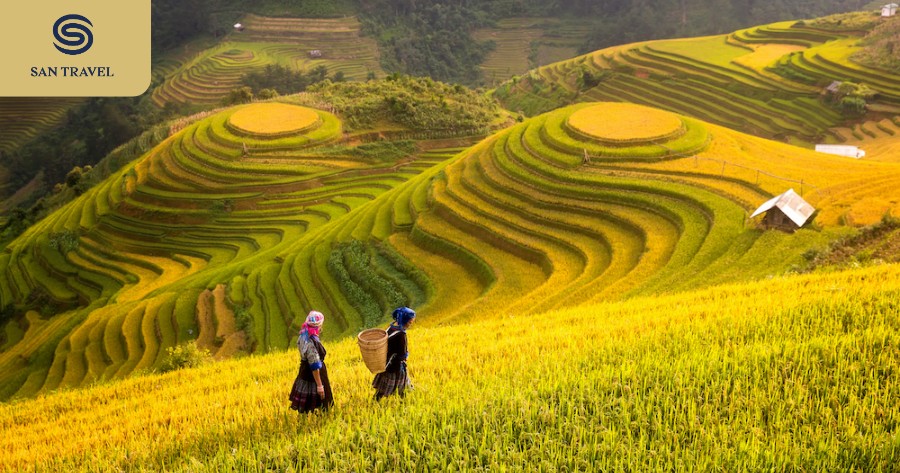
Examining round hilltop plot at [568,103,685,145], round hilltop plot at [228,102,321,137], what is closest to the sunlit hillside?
round hilltop plot at [568,103,685,145]

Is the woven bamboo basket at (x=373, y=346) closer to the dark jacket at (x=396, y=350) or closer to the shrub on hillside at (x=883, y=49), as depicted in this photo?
the dark jacket at (x=396, y=350)

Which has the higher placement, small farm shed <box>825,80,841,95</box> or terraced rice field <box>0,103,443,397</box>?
small farm shed <box>825,80,841,95</box>

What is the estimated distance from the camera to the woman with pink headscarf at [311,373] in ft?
21.3

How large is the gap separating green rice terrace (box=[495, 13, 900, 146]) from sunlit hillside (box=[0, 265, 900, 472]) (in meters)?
60.2

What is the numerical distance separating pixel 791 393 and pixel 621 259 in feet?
49.8

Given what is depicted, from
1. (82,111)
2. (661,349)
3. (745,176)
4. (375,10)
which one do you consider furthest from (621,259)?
(375,10)

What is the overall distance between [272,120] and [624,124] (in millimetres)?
30724

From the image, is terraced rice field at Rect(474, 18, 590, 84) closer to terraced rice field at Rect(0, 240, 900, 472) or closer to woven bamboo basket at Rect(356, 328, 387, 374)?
terraced rice field at Rect(0, 240, 900, 472)

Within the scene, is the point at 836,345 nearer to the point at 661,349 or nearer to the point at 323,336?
the point at 661,349

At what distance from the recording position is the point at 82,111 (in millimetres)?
93438

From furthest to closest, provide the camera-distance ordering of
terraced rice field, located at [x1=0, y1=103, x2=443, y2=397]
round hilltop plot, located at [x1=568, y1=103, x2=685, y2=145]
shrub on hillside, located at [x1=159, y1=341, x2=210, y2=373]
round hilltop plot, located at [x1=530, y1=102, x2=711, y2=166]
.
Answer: round hilltop plot, located at [x1=568, y1=103, x2=685, y2=145] < round hilltop plot, located at [x1=530, y1=102, x2=711, y2=166] < terraced rice field, located at [x1=0, y1=103, x2=443, y2=397] < shrub on hillside, located at [x1=159, y1=341, x2=210, y2=373]

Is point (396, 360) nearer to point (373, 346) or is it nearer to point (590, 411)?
point (373, 346)

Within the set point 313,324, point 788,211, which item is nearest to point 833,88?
point 788,211

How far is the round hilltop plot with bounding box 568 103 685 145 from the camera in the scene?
28.7 meters
